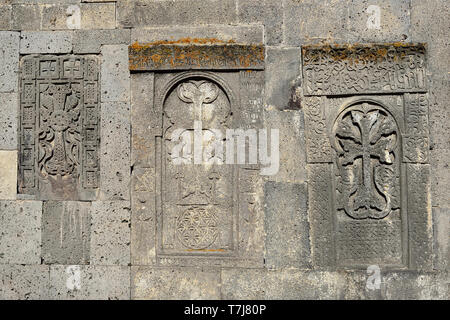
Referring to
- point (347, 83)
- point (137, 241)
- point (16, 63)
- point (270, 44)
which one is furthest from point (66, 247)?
point (347, 83)

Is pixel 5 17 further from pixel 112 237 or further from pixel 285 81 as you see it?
pixel 285 81

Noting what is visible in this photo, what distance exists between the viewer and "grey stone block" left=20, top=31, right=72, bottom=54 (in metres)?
4.68

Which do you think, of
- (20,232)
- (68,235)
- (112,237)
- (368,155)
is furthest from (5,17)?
(368,155)

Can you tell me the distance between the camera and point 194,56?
Result: 15.0 ft

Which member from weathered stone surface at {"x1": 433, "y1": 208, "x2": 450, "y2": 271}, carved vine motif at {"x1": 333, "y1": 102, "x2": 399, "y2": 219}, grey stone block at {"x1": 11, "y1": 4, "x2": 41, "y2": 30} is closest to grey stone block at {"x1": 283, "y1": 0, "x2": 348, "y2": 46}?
carved vine motif at {"x1": 333, "y1": 102, "x2": 399, "y2": 219}

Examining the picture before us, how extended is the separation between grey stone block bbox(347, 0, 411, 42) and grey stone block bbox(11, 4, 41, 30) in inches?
112

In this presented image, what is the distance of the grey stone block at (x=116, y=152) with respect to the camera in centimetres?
463

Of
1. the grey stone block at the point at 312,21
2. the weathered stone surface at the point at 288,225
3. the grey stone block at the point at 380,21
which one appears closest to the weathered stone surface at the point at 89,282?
the weathered stone surface at the point at 288,225

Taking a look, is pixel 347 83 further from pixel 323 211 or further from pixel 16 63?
pixel 16 63

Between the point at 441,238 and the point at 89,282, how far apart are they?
315cm

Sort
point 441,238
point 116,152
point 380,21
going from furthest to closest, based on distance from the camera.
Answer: point 116,152, point 380,21, point 441,238

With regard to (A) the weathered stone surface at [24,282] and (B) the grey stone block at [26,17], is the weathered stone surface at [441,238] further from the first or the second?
(B) the grey stone block at [26,17]

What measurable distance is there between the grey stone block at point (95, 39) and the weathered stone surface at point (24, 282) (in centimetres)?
203

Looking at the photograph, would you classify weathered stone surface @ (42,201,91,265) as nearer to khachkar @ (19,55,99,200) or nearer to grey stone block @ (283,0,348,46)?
khachkar @ (19,55,99,200)
